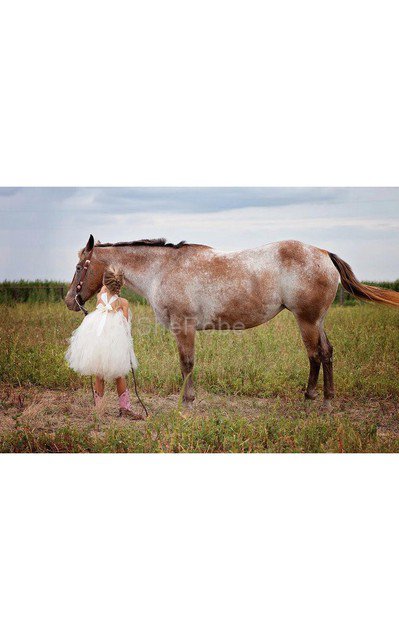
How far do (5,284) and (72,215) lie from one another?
0.85 m

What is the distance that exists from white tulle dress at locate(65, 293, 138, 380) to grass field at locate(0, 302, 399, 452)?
208 mm

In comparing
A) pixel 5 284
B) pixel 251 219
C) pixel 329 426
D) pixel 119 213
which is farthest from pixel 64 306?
pixel 329 426

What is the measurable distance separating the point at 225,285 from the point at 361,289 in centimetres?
118

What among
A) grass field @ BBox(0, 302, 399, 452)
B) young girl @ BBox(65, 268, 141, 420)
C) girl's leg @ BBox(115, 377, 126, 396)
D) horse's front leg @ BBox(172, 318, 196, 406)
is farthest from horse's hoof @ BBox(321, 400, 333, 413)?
girl's leg @ BBox(115, 377, 126, 396)

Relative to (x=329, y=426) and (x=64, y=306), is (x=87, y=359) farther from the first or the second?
(x=329, y=426)

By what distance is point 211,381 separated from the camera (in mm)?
5168

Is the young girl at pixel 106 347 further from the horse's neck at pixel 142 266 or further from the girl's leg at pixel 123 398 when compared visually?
the horse's neck at pixel 142 266

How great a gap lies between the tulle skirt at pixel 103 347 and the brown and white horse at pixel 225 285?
37cm

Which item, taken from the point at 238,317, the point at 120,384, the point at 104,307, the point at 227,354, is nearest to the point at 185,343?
the point at 227,354

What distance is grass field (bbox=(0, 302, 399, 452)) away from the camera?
4738 mm

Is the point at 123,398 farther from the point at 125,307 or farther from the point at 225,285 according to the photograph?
the point at 225,285

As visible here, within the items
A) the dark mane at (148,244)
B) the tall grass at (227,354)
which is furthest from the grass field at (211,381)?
the dark mane at (148,244)

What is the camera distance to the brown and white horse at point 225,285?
5.15 m

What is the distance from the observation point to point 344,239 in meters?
5.09
